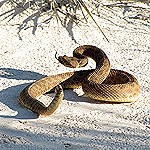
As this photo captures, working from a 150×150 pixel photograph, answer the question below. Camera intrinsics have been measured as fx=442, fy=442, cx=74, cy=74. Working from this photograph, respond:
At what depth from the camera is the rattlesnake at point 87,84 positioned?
457 cm

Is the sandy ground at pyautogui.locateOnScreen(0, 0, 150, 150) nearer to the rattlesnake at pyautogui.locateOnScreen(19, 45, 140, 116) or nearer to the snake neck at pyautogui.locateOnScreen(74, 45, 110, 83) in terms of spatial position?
the rattlesnake at pyautogui.locateOnScreen(19, 45, 140, 116)

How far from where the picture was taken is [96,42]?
6.92 m

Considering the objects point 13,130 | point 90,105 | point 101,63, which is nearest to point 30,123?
point 13,130

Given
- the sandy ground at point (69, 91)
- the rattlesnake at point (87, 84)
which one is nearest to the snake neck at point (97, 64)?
the rattlesnake at point (87, 84)

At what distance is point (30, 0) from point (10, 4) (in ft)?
1.09

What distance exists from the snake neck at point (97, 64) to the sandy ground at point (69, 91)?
265mm

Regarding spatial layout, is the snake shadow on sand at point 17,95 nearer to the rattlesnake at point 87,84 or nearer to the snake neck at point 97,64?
the rattlesnake at point 87,84

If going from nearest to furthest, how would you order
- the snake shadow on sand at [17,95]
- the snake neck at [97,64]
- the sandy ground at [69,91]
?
the sandy ground at [69,91] → the snake shadow on sand at [17,95] → the snake neck at [97,64]

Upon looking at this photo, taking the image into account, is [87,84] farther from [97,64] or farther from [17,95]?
[17,95]

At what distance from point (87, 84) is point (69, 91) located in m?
0.39

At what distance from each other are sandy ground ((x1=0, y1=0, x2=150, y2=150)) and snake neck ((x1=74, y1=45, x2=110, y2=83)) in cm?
26

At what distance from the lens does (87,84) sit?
5.04m

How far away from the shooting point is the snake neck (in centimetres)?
529

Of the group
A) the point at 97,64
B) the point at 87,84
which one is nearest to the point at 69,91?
the point at 87,84
